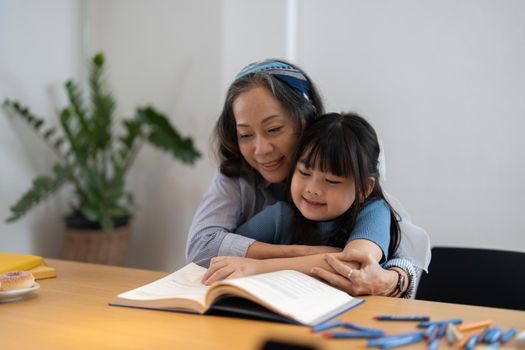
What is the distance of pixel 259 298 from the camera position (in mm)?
1274

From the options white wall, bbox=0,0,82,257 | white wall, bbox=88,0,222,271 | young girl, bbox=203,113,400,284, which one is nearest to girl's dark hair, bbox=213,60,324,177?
young girl, bbox=203,113,400,284

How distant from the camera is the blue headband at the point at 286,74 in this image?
2.02 meters

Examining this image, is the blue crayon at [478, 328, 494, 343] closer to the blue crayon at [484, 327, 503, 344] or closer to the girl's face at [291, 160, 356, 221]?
the blue crayon at [484, 327, 503, 344]

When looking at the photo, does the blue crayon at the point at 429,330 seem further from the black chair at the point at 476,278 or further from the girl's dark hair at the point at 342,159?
the black chair at the point at 476,278

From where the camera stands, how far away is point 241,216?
2.13 meters

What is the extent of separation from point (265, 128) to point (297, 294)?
724 millimetres

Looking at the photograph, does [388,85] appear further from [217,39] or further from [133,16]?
[133,16]

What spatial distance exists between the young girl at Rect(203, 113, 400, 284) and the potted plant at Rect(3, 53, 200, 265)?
1.98 m

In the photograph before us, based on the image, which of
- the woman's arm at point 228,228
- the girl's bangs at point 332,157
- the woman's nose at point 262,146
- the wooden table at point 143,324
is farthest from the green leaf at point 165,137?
the wooden table at point 143,324

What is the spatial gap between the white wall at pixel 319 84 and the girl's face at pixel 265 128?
5.34 feet

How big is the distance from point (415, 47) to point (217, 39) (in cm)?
131

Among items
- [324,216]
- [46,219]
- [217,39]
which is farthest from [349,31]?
[46,219]

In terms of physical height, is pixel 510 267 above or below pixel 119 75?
below

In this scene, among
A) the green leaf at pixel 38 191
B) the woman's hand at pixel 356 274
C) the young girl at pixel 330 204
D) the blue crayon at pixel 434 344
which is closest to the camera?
the blue crayon at pixel 434 344
